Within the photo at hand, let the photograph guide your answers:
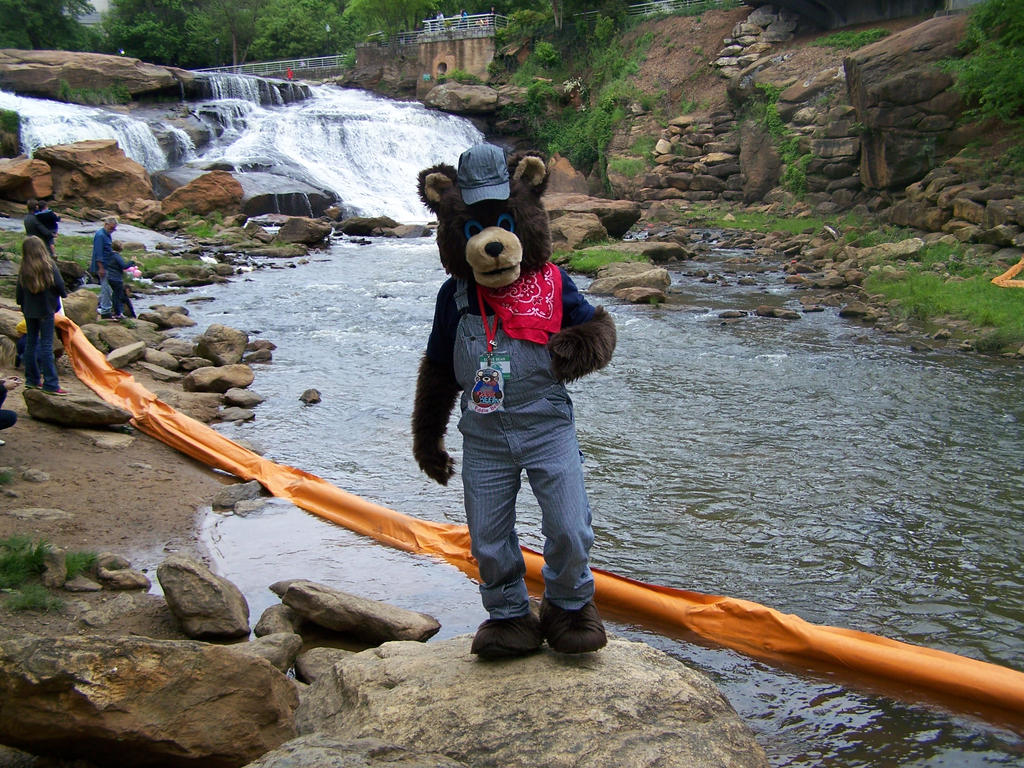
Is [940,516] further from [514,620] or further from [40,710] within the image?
[40,710]

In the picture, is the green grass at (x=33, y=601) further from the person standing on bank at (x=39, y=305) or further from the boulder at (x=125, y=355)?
the boulder at (x=125, y=355)

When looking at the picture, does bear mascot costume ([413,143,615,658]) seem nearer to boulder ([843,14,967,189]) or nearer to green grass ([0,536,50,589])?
green grass ([0,536,50,589])

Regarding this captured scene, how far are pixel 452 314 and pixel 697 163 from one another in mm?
33309

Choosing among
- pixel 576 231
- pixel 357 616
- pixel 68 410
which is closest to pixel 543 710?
pixel 357 616

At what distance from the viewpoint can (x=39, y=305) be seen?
893 cm

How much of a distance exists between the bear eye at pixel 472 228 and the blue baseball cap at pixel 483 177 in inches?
3.1

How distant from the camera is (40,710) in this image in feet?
9.68

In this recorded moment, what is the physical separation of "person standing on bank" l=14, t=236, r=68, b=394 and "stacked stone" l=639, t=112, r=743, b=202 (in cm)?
2831

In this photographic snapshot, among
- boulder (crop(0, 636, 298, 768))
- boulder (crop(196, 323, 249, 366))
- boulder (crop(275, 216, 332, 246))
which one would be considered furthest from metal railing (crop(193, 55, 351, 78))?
boulder (crop(0, 636, 298, 768))

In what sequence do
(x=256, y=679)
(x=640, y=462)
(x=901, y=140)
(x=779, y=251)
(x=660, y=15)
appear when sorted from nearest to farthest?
(x=256, y=679) → (x=640, y=462) → (x=901, y=140) → (x=779, y=251) → (x=660, y=15)

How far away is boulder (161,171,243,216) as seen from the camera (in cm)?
2703

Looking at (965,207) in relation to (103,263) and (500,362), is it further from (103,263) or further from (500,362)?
(500,362)

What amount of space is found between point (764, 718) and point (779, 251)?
2130cm

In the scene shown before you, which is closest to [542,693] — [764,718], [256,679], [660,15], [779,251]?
[256,679]
